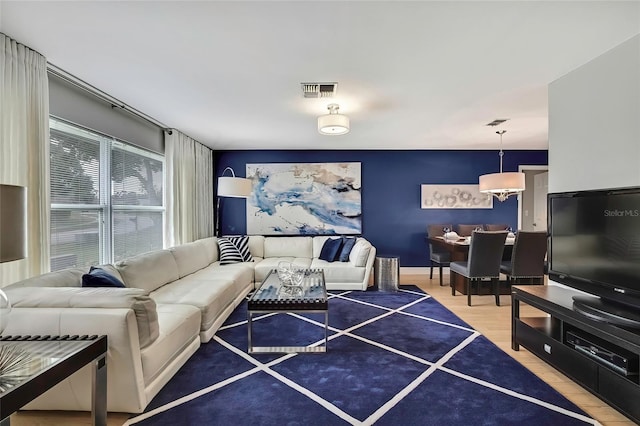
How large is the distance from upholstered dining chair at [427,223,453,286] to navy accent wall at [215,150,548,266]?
20 centimetres

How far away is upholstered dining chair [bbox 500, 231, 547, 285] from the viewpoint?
3973 mm

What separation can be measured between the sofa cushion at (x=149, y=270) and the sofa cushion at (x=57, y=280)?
1.33ft

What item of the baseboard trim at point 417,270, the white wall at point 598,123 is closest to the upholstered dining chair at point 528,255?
the white wall at point 598,123

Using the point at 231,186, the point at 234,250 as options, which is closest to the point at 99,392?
the point at 231,186

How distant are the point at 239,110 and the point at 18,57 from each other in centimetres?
180

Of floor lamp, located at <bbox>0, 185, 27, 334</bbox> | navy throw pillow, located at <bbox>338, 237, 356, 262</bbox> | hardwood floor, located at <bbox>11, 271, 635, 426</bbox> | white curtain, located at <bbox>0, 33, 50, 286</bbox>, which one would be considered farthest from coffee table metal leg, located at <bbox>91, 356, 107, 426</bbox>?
navy throw pillow, located at <bbox>338, 237, 356, 262</bbox>

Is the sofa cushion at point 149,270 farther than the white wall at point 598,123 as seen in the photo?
Yes

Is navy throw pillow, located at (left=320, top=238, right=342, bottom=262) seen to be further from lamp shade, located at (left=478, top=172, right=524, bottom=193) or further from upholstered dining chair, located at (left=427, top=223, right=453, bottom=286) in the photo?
lamp shade, located at (left=478, top=172, right=524, bottom=193)

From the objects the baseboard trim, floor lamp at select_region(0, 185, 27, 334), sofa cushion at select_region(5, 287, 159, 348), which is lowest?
the baseboard trim

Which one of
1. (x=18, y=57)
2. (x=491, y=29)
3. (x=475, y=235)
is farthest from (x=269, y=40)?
(x=475, y=235)

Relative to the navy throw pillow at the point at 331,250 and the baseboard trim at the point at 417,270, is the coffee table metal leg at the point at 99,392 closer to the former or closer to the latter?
the navy throw pillow at the point at 331,250

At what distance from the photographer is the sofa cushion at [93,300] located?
1.75 metres

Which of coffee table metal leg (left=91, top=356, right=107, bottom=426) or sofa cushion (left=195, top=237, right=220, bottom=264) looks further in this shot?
sofa cushion (left=195, top=237, right=220, bottom=264)

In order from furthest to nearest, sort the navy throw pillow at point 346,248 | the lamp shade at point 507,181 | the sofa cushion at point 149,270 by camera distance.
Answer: the navy throw pillow at point 346,248 < the lamp shade at point 507,181 < the sofa cushion at point 149,270
